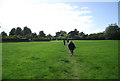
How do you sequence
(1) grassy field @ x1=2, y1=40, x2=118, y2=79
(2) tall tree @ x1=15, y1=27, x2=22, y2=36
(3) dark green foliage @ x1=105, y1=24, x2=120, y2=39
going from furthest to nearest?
(2) tall tree @ x1=15, y1=27, x2=22, y2=36, (3) dark green foliage @ x1=105, y1=24, x2=120, y2=39, (1) grassy field @ x1=2, y1=40, x2=118, y2=79

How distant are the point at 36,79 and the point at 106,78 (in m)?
3.86

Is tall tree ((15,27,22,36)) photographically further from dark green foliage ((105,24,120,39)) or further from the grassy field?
the grassy field

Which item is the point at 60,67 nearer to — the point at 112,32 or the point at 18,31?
the point at 112,32

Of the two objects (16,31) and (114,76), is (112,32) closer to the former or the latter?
(16,31)

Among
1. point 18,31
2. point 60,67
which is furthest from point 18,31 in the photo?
point 60,67

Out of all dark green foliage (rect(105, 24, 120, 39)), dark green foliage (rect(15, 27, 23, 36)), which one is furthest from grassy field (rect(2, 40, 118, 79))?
dark green foliage (rect(15, 27, 23, 36))

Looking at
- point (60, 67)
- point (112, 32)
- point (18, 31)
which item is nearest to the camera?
point (60, 67)

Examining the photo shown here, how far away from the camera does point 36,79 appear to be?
25.1ft

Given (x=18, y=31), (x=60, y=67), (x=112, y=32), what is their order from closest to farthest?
1. (x=60, y=67)
2. (x=112, y=32)
3. (x=18, y=31)

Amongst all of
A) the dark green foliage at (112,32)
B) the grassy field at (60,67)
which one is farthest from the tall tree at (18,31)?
the grassy field at (60,67)

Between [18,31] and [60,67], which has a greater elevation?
[18,31]

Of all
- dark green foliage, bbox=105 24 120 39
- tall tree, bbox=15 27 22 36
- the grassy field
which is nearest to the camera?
the grassy field

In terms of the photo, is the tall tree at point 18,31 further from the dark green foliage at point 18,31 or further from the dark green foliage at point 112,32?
the dark green foliage at point 112,32

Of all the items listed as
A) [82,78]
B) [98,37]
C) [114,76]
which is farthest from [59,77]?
[98,37]
